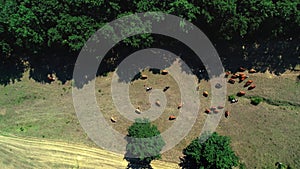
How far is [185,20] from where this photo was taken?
194 ft

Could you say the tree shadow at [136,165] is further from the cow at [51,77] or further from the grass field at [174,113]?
the cow at [51,77]

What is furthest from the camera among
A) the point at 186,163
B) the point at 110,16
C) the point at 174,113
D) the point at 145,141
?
the point at 174,113

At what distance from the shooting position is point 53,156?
62719 mm

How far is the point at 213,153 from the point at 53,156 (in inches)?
915

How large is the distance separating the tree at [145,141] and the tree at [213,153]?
4.31 meters

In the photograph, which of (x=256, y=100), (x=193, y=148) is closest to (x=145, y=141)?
(x=193, y=148)

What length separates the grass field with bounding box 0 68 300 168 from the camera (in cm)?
6178

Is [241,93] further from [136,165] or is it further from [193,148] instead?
[136,165]

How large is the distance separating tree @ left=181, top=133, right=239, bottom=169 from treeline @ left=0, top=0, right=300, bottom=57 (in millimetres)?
14406

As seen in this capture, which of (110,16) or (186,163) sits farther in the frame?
(186,163)

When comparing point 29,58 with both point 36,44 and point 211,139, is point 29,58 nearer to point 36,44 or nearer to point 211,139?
point 36,44

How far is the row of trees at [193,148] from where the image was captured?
184ft

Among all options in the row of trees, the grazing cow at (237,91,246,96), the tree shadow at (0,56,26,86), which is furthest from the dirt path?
the grazing cow at (237,91,246,96)

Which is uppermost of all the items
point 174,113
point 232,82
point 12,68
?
point 232,82
